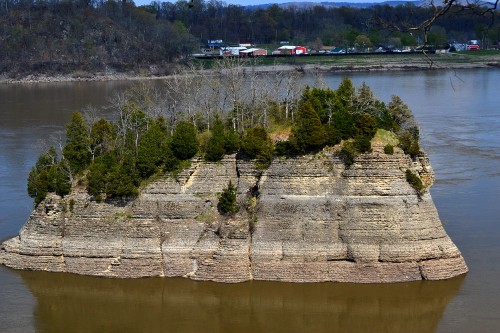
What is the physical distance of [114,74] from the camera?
333 feet

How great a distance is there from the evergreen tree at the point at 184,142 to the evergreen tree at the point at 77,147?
10.5ft

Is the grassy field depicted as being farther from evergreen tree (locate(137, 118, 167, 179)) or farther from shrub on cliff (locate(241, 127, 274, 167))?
shrub on cliff (locate(241, 127, 274, 167))

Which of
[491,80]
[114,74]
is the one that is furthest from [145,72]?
[491,80]

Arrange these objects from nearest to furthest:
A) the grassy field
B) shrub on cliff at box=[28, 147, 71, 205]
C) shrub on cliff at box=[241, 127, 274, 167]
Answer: shrub on cliff at box=[241, 127, 274, 167]
shrub on cliff at box=[28, 147, 71, 205]
the grassy field

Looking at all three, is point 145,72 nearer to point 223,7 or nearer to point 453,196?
point 223,7

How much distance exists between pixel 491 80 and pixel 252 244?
66993 millimetres

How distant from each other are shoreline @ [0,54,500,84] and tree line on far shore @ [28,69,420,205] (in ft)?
231

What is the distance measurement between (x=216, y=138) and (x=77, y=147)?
16.2ft

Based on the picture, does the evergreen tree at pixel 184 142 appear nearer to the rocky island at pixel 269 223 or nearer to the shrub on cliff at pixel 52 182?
the rocky island at pixel 269 223

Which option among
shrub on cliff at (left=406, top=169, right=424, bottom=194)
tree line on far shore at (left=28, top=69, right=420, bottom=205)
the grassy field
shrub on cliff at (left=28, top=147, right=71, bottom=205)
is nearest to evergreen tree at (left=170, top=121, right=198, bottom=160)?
tree line on far shore at (left=28, top=69, right=420, bottom=205)

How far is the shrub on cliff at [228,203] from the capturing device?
71.6ft

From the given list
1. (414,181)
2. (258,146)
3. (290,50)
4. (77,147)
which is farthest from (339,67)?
(414,181)

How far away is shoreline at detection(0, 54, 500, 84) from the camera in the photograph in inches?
3853

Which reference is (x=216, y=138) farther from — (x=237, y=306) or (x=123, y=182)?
(x=237, y=306)
